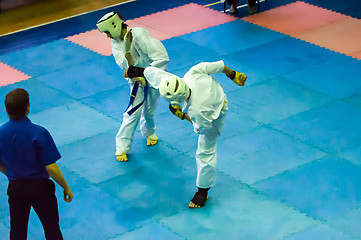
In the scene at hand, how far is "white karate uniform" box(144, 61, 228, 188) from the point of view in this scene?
6.84 meters

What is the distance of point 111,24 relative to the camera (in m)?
8.02

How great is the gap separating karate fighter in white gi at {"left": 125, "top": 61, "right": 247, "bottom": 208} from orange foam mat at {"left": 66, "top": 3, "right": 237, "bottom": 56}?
592 centimetres

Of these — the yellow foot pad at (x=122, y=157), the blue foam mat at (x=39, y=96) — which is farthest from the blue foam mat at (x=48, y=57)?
the yellow foot pad at (x=122, y=157)

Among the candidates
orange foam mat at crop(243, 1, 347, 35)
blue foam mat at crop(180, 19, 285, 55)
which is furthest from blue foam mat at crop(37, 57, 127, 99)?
orange foam mat at crop(243, 1, 347, 35)

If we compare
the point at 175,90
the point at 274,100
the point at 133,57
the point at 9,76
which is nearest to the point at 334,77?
the point at 274,100

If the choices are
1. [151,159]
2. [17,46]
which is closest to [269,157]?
[151,159]

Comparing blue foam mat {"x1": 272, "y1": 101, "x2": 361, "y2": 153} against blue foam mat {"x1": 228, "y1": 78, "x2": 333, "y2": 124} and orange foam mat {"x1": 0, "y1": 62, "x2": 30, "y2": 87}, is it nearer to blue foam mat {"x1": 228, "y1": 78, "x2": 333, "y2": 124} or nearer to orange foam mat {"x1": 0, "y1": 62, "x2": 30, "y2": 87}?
blue foam mat {"x1": 228, "y1": 78, "x2": 333, "y2": 124}

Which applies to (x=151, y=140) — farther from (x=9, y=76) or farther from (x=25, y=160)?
(x=9, y=76)

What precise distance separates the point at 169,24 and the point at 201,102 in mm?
7573

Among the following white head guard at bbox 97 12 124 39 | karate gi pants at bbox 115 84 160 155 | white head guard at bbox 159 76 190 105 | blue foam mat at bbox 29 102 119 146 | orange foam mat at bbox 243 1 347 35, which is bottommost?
blue foam mat at bbox 29 102 119 146

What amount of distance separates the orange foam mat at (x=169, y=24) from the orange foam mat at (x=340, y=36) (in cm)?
215

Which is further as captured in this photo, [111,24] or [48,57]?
[48,57]

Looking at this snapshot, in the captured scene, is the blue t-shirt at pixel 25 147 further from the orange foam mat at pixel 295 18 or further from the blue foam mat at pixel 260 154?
the orange foam mat at pixel 295 18

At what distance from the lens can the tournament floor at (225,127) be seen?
24.6 ft
